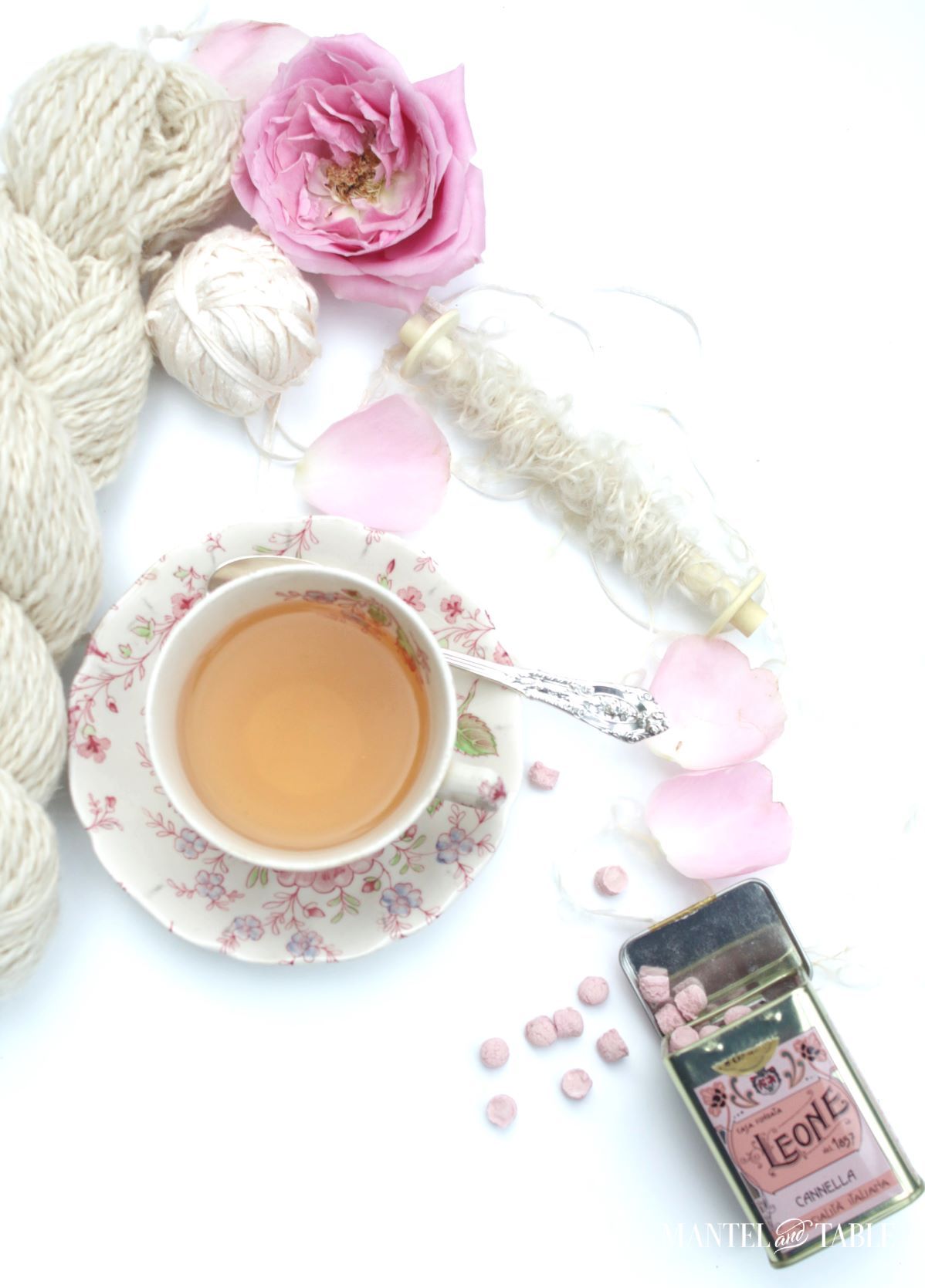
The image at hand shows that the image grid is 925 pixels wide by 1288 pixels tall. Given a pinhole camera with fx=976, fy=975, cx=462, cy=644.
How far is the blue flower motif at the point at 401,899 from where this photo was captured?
81 cm

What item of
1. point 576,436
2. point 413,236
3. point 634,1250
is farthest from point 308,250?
point 634,1250

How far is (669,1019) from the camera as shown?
2.80 feet

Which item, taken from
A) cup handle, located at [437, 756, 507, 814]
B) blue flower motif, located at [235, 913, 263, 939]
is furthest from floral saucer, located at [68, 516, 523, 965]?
cup handle, located at [437, 756, 507, 814]

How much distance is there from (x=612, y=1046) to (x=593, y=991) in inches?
2.0

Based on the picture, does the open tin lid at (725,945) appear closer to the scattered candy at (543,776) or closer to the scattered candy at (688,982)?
the scattered candy at (688,982)

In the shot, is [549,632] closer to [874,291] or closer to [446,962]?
[446,962]

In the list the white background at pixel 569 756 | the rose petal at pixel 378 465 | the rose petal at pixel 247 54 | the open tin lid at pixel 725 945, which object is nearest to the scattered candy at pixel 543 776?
the white background at pixel 569 756

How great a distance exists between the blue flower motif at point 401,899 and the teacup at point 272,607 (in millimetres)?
84

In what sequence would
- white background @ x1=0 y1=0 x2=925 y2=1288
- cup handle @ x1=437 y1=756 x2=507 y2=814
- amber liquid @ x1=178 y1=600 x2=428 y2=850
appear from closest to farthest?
cup handle @ x1=437 y1=756 x2=507 y2=814 → amber liquid @ x1=178 y1=600 x2=428 y2=850 → white background @ x1=0 y1=0 x2=925 y2=1288

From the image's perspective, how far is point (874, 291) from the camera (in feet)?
3.23

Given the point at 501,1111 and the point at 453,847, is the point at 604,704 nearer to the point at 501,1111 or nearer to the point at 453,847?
the point at 453,847

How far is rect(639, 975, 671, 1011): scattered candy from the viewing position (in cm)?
86

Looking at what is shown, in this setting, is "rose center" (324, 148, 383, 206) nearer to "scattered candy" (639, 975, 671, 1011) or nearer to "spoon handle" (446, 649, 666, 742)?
"spoon handle" (446, 649, 666, 742)

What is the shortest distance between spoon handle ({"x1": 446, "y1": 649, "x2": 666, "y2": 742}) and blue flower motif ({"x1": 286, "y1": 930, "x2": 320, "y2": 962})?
0.25m
